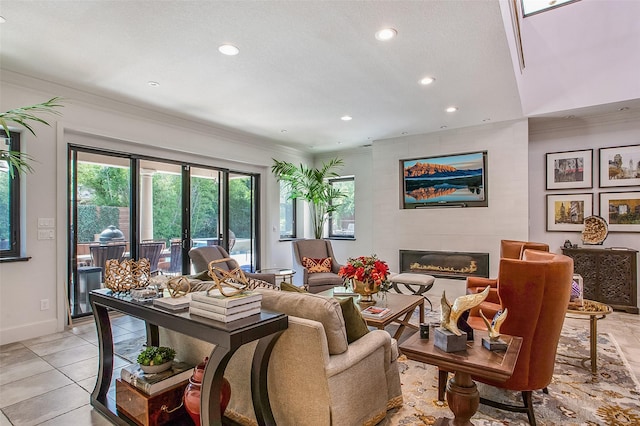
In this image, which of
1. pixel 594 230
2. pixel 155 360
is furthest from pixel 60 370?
pixel 594 230

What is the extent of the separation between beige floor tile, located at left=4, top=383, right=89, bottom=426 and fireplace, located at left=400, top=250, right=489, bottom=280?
15.9ft

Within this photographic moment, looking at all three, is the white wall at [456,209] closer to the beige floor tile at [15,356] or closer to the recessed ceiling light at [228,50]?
the recessed ceiling light at [228,50]

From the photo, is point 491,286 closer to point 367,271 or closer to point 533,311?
point 367,271

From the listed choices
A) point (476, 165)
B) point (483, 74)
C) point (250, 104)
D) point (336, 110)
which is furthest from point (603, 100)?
point (250, 104)

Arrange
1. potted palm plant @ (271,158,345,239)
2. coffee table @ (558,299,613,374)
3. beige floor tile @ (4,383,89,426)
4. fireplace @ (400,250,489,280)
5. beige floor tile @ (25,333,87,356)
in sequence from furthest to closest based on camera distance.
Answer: potted palm plant @ (271,158,345,239)
fireplace @ (400,250,489,280)
beige floor tile @ (25,333,87,356)
coffee table @ (558,299,613,374)
beige floor tile @ (4,383,89,426)

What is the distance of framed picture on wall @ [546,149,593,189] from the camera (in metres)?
5.11

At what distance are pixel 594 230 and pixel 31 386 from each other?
6634 millimetres

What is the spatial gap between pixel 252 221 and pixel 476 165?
→ 4077 millimetres

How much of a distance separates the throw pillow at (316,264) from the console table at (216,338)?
3396 mm

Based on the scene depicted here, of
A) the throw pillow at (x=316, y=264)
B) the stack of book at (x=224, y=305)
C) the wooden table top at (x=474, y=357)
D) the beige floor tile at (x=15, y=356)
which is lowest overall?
the beige floor tile at (x=15, y=356)

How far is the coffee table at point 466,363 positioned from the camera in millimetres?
1592

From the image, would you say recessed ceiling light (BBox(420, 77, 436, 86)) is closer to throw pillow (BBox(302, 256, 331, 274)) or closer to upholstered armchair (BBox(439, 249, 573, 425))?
upholstered armchair (BBox(439, 249, 573, 425))

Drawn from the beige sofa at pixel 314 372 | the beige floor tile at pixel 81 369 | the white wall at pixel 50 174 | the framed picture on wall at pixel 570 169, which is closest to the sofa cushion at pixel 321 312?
the beige sofa at pixel 314 372

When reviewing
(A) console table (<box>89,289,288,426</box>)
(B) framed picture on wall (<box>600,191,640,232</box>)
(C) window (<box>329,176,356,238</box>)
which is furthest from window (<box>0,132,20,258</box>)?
(B) framed picture on wall (<box>600,191,640,232</box>)
